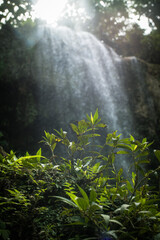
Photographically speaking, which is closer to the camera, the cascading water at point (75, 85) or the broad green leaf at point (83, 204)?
the broad green leaf at point (83, 204)

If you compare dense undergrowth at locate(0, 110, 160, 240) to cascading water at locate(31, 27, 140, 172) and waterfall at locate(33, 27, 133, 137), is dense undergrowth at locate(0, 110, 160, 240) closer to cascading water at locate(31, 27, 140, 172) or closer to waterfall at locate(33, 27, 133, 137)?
cascading water at locate(31, 27, 140, 172)

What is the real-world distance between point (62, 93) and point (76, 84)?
0.60 m

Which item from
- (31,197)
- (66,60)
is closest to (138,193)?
(31,197)

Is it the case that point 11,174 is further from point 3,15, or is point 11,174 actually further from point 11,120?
point 11,120

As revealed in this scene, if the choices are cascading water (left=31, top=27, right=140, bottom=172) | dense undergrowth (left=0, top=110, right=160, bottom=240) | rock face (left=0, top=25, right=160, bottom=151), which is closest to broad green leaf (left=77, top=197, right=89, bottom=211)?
dense undergrowth (left=0, top=110, right=160, bottom=240)

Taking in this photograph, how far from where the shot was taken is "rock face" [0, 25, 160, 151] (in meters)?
6.27

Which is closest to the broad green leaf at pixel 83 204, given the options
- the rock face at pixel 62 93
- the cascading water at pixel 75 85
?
the cascading water at pixel 75 85

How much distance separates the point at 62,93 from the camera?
21.1 ft

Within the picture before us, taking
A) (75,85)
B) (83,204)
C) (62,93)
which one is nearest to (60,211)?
(83,204)

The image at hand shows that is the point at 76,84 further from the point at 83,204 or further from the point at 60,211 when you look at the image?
the point at 83,204

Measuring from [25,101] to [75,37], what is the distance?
3688 mm

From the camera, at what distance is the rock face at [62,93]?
627 cm

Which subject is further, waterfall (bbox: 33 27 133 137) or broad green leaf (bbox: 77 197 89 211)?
waterfall (bbox: 33 27 133 137)

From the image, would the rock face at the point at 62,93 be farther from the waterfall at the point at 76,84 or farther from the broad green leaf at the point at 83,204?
the broad green leaf at the point at 83,204
